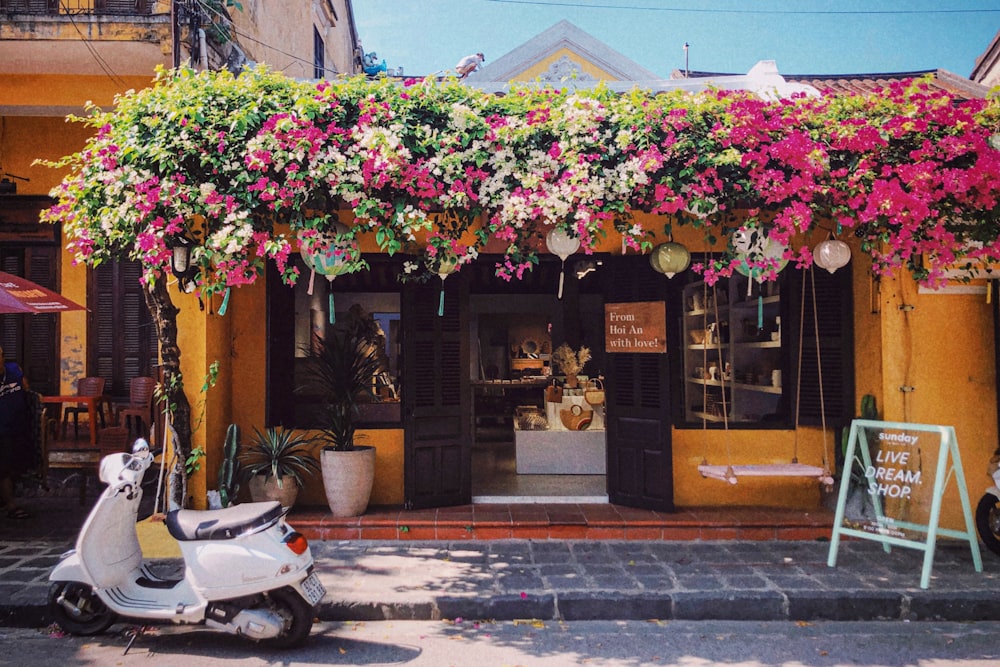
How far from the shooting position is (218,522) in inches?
173

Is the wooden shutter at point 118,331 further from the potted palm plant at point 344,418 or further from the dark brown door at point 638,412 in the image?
the dark brown door at point 638,412

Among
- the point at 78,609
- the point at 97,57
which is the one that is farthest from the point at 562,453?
the point at 97,57

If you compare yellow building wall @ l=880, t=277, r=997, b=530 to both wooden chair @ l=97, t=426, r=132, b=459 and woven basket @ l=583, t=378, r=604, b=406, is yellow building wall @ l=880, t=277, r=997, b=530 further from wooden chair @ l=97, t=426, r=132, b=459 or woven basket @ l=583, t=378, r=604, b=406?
wooden chair @ l=97, t=426, r=132, b=459

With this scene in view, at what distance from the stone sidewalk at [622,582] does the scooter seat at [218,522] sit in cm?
100

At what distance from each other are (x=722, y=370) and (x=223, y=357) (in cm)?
558

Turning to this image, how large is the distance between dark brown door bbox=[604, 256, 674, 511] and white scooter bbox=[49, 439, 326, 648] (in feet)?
12.7

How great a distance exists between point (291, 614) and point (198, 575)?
639mm

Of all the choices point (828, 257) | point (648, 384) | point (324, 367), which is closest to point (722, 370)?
point (648, 384)

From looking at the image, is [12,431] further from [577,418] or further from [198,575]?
[577,418]

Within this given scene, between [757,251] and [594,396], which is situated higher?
[757,251]

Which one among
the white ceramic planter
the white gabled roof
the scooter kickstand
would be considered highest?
the white gabled roof

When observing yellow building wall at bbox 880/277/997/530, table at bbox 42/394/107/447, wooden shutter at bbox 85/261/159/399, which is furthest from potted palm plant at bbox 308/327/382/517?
yellow building wall at bbox 880/277/997/530

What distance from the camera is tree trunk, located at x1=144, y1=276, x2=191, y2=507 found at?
19.6ft

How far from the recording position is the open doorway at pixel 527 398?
28.3ft
